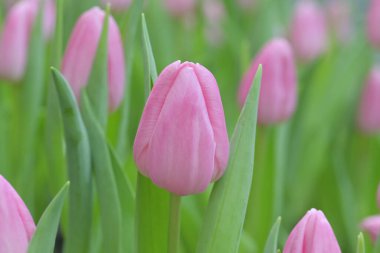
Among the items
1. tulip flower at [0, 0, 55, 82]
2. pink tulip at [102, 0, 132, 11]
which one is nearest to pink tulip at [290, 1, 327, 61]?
pink tulip at [102, 0, 132, 11]

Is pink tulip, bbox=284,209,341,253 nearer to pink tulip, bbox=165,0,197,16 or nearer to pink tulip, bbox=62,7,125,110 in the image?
pink tulip, bbox=62,7,125,110

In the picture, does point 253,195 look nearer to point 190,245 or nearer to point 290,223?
point 190,245

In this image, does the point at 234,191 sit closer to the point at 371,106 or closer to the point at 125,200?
the point at 125,200

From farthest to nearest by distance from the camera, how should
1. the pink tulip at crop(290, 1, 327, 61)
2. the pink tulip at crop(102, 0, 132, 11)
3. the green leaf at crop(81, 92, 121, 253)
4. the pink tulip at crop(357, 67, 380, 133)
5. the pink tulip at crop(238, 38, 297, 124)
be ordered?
the pink tulip at crop(290, 1, 327, 61)
the pink tulip at crop(357, 67, 380, 133)
the pink tulip at crop(102, 0, 132, 11)
the pink tulip at crop(238, 38, 297, 124)
the green leaf at crop(81, 92, 121, 253)

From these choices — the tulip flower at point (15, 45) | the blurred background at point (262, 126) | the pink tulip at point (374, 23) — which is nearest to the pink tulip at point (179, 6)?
the blurred background at point (262, 126)

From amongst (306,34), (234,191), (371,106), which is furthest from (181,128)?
(306,34)
